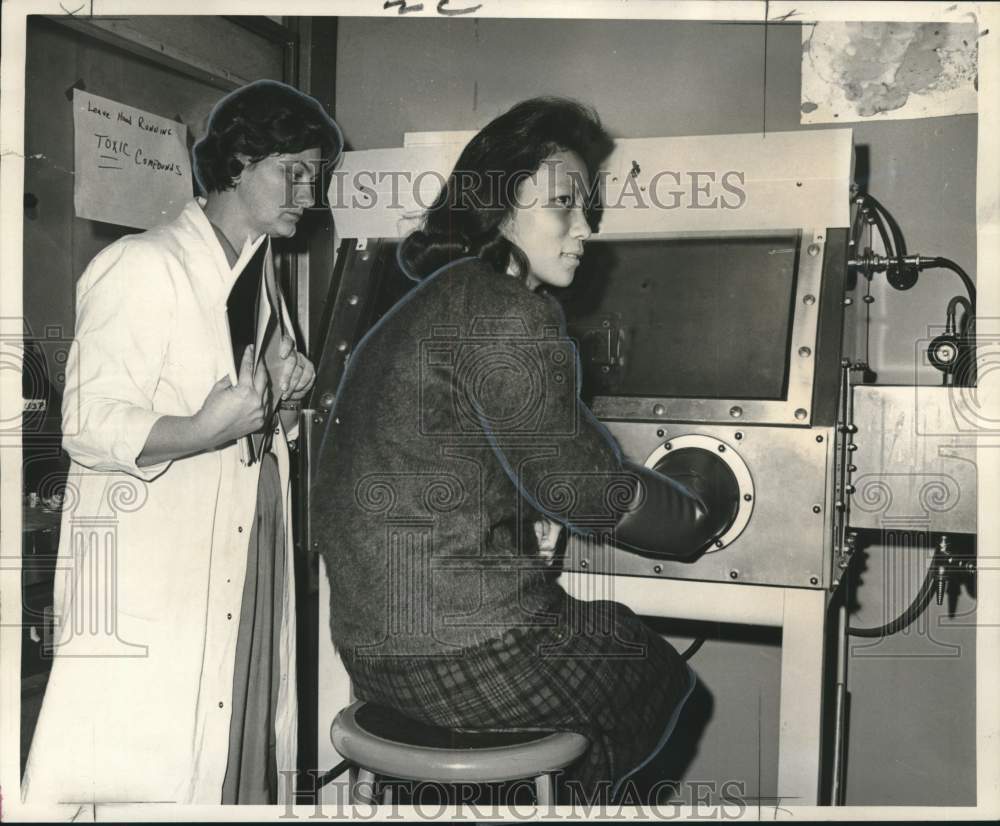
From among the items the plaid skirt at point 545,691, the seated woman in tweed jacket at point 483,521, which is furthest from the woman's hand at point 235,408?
the plaid skirt at point 545,691

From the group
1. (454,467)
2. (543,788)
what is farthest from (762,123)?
(543,788)

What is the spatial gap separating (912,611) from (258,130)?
1.16 m

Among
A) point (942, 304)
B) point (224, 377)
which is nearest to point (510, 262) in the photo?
point (224, 377)

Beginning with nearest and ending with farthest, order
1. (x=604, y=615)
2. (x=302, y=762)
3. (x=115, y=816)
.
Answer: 1. (x=604, y=615)
2. (x=115, y=816)
3. (x=302, y=762)

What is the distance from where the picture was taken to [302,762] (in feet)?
4.35

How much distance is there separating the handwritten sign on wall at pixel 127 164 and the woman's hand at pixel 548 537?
654 millimetres

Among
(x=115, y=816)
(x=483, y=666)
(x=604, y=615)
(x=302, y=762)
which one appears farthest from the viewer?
(x=302, y=762)

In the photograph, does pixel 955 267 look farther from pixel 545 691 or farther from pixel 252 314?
pixel 252 314

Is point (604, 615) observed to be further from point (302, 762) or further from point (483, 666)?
point (302, 762)

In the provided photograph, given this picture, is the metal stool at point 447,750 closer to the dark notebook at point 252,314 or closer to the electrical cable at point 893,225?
the dark notebook at point 252,314

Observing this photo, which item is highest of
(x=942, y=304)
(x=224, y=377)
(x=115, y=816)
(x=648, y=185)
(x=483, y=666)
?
(x=648, y=185)

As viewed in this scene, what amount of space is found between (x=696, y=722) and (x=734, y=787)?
0.25m

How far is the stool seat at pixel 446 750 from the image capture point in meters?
0.90

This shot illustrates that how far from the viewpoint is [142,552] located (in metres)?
1.19
